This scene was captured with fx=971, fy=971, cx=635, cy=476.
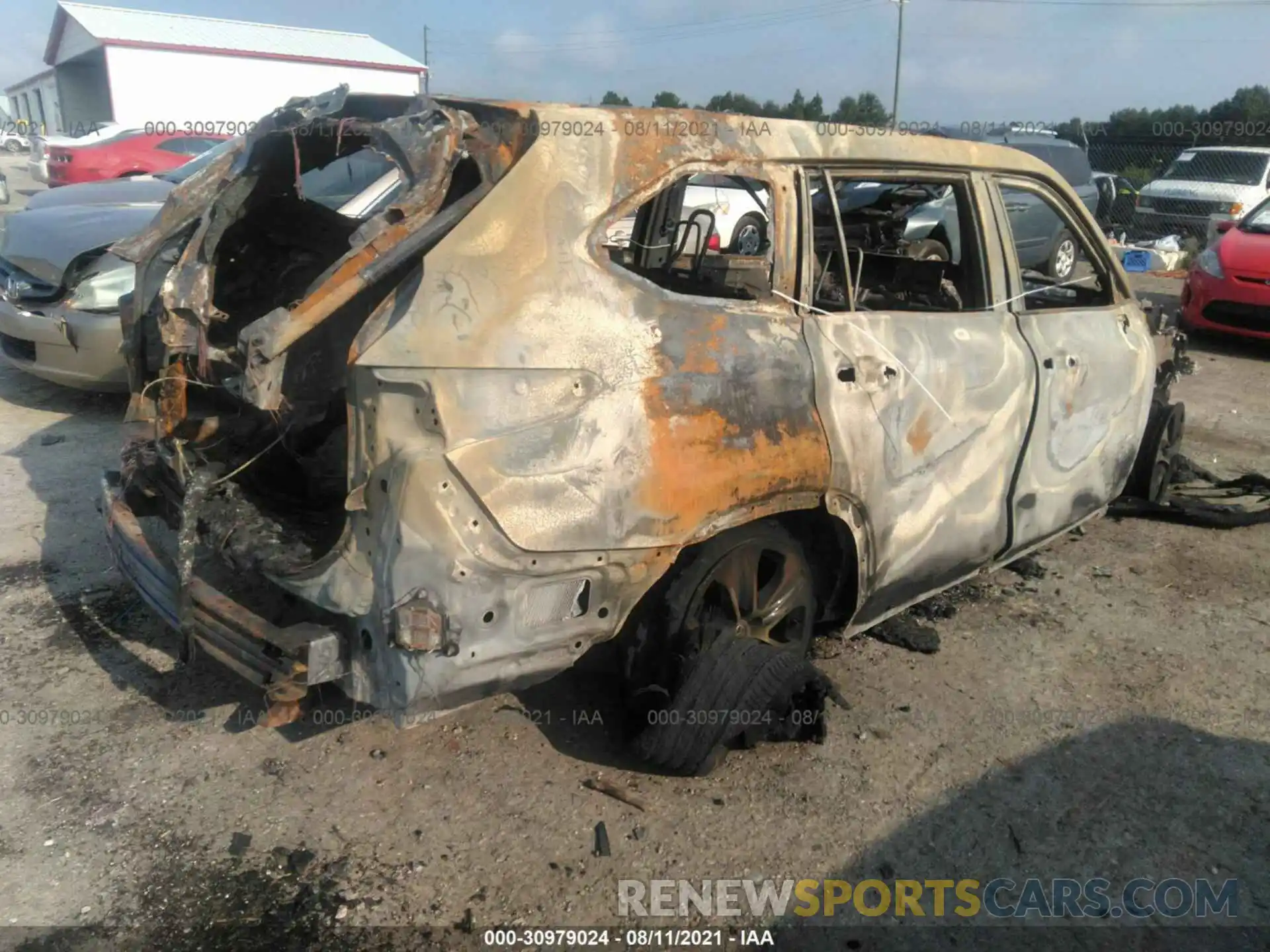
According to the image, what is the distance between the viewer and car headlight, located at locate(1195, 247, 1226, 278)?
9406mm

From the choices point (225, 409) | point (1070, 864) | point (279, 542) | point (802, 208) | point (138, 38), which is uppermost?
point (138, 38)

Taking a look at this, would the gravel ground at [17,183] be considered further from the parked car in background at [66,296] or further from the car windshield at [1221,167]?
the car windshield at [1221,167]

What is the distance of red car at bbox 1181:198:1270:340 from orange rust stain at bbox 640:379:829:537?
8.25 meters

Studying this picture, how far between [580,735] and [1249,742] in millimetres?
2289

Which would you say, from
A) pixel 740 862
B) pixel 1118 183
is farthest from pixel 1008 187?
pixel 1118 183

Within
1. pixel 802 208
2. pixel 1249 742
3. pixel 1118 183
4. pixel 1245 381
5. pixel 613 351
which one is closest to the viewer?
pixel 613 351

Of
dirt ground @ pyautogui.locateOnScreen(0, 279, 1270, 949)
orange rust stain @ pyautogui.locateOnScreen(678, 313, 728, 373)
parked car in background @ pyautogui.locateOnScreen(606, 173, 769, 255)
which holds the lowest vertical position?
dirt ground @ pyautogui.locateOnScreen(0, 279, 1270, 949)

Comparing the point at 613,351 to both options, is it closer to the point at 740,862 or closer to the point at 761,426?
the point at 761,426

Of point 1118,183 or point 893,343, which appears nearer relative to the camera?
point 893,343

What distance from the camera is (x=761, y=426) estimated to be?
283 cm

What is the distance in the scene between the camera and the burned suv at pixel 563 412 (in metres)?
2.44

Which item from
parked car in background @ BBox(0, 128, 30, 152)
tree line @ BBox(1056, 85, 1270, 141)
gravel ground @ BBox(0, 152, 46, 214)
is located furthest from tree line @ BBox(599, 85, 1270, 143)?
parked car in background @ BBox(0, 128, 30, 152)

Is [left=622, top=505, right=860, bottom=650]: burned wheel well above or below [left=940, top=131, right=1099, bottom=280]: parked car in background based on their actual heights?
below

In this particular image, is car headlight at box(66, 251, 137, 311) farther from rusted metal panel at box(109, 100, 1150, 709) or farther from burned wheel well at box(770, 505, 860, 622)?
burned wheel well at box(770, 505, 860, 622)
